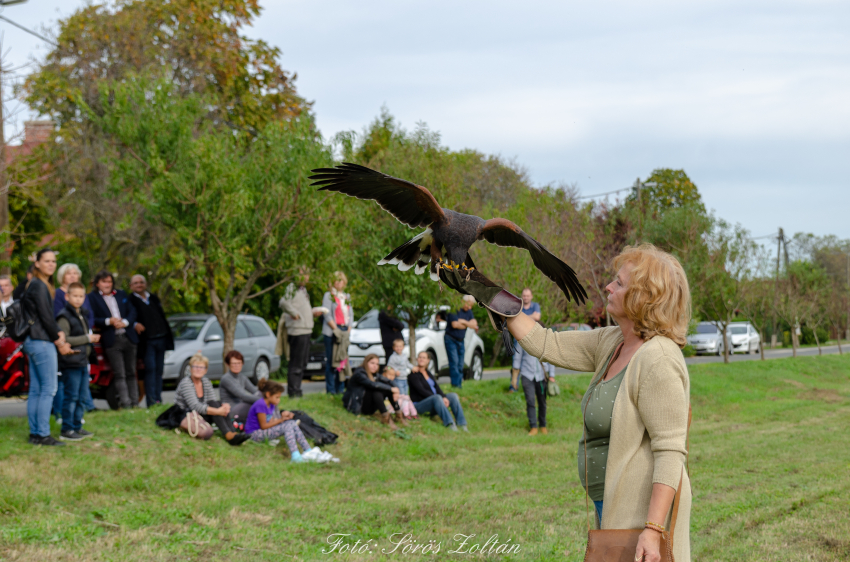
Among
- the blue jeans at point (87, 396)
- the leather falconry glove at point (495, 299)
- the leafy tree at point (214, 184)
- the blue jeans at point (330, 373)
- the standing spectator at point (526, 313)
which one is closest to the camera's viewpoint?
the leather falconry glove at point (495, 299)

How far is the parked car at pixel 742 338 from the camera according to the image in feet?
107

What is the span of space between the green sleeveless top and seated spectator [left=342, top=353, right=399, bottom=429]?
747cm

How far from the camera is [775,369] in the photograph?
825 inches

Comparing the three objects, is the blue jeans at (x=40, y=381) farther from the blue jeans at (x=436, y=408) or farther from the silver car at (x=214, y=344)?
the silver car at (x=214, y=344)

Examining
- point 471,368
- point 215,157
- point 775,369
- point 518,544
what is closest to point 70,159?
point 215,157

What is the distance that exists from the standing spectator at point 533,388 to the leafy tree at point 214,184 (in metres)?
3.58

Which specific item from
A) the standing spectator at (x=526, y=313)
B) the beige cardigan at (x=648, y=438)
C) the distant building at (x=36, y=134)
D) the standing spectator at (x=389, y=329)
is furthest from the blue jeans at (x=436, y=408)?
the distant building at (x=36, y=134)

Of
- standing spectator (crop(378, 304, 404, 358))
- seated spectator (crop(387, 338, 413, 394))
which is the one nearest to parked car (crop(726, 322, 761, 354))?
standing spectator (crop(378, 304, 404, 358))

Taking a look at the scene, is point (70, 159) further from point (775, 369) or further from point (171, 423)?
point (775, 369)

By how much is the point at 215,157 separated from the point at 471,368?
9.03 m

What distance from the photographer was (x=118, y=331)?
873cm

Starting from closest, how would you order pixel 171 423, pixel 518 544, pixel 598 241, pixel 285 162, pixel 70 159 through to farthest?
1. pixel 518 544
2. pixel 171 423
3. pixel 285 162
4. pixel 70 159
5. pixel 598 241

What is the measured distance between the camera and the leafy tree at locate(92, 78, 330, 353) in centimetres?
912

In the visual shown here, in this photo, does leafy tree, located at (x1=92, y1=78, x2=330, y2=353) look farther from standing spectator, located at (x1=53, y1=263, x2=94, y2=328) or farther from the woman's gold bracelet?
the woman's gold bracelet
